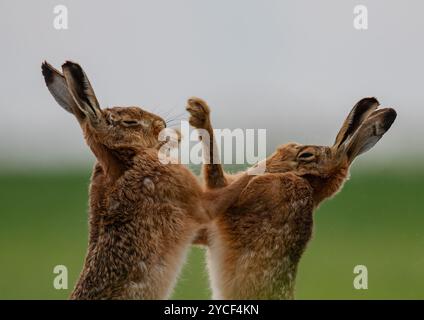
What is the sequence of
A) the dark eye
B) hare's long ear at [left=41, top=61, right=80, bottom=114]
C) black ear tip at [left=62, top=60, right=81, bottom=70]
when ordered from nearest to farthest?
black ear tip at [left=62, top=60, right=81, bottom=70]
hare's long ear at [left=41, top=61, right=80, bottom=114]
the dark eye

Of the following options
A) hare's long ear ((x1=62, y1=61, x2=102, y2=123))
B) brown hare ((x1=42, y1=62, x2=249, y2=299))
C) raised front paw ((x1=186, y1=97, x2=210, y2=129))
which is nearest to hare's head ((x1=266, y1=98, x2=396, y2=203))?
brown hare ((x1=42, y1=62, x2=249, y2=299))

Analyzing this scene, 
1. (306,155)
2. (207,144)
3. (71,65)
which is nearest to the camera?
(71,65)

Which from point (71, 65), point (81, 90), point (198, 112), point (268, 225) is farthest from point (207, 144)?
point (71, 65)

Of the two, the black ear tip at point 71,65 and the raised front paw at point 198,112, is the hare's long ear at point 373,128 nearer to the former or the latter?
the raised front paw at point 198,112

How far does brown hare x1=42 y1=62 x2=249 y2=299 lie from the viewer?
18.9 ft

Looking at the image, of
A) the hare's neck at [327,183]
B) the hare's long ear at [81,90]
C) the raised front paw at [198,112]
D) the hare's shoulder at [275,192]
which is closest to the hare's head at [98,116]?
the hare's long ear at [81,90]

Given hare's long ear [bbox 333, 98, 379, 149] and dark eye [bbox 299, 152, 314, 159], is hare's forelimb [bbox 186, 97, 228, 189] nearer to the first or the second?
dark eye [bbox 299, 152, 314, 159]

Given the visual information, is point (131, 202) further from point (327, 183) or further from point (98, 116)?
point (327, 183)

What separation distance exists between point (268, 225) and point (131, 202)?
0.80m

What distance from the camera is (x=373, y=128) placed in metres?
6.09

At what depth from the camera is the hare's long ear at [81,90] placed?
224 inches

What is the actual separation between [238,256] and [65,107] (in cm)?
128

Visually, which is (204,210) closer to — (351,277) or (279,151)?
(279,151)

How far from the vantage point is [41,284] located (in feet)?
21.3
